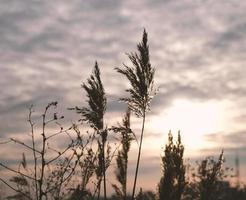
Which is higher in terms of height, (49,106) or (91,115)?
(91,115)

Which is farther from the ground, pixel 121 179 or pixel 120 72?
pixel 120 72

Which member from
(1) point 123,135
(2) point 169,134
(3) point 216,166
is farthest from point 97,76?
(3) point 216,166

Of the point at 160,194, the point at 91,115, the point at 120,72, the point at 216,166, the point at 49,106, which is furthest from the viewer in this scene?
the point at 216,166

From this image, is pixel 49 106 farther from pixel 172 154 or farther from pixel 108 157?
pixel 172 154

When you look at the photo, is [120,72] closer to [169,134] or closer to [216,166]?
[169,134]

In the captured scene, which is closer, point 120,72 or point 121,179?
point 120,72

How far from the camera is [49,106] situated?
14.5ft

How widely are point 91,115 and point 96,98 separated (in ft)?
1.19

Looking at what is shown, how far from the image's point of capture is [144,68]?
9352 millimetres

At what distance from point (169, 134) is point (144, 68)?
86.8 inches

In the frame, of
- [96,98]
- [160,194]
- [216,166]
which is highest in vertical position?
[96,98]

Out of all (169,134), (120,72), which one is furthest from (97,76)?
(169,134)

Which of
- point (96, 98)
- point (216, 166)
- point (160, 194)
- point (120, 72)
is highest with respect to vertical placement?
point (120, 72)

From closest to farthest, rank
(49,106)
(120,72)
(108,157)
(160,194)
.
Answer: (49,106) → (108,157) → (120,72) → (160,194)
